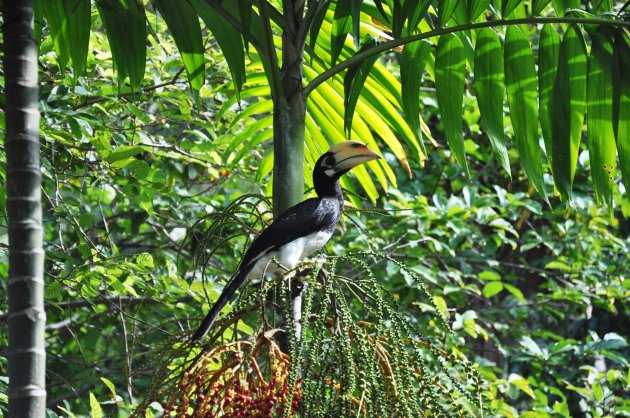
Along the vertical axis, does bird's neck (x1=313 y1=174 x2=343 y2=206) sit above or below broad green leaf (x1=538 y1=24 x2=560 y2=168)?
below

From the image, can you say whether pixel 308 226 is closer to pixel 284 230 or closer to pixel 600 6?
pixel 284 230

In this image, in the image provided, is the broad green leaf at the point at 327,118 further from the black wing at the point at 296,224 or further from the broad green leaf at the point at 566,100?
the broad green leaf at the point at 566,100

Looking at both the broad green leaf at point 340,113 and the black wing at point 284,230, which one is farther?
the broad green leaf at point 340,113

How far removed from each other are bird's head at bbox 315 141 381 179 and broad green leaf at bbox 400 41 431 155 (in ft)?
0.82

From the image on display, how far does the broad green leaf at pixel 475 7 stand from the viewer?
1.83m

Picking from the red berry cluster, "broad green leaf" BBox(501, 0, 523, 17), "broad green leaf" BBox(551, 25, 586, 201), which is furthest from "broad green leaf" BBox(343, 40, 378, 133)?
the red berry cluster

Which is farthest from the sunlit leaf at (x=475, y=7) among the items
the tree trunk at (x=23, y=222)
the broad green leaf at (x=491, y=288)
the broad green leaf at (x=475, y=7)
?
the broad green leaf at (x=491, y=288)

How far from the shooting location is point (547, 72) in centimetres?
186

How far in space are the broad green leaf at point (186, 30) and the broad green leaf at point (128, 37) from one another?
5 cm

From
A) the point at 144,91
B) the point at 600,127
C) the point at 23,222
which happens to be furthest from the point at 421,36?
the point at 144,91

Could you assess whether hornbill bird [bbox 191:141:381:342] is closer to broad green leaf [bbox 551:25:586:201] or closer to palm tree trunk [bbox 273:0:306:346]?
palm tree trunk [bbox 273:0:306:346]

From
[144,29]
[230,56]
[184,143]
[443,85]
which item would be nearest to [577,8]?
[443,85]

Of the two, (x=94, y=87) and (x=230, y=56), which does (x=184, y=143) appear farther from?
(x=230, y=56)

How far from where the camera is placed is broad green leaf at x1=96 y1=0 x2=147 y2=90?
1886mm
